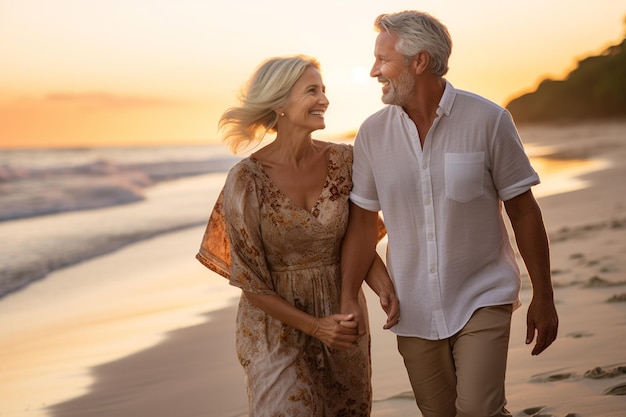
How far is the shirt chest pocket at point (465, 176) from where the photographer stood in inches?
145

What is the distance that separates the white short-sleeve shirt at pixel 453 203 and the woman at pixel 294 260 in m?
0.25

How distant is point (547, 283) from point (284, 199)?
1.22 metres

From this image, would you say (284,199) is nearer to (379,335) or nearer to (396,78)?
(396,78)

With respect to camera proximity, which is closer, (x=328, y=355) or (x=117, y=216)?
(x=328, y=355)

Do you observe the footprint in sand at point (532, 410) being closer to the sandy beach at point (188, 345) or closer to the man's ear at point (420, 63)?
the sandy beach at point (188, 345)

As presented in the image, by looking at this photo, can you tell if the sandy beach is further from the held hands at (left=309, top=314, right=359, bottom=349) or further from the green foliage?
the green foliage

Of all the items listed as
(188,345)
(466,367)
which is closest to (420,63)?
(466,367)

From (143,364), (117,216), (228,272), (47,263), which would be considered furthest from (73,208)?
(228,272)

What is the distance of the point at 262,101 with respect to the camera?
13.8 feet

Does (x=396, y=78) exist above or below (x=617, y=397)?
above

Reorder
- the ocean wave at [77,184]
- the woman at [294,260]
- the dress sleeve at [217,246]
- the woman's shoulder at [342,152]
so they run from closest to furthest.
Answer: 1. the woman at [294,260]
2. the woman's shoulder at [342,152]
3. the dress sleeve at [217,246]
4. the ocean wave at [77,184]

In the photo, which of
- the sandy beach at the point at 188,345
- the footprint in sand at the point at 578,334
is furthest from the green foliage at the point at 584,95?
the footprint in sand at the point at 578,334

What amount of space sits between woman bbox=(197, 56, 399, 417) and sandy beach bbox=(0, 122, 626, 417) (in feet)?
3.55

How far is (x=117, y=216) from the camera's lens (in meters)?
17.4
